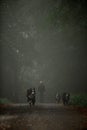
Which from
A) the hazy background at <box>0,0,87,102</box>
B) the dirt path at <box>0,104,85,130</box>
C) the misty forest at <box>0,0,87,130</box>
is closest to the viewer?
the dirt path at <box>0,104,85,130</box>

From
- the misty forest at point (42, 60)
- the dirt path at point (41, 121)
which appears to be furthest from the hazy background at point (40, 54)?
the dirt path at point (41, 121)

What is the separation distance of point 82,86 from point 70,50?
5.38 meters

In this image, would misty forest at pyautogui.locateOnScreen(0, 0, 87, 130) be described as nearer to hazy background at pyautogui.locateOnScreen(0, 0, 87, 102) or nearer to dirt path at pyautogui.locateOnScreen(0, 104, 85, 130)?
hazy background at pyautogui.locateOnScreen(0, 0, 87, 102)

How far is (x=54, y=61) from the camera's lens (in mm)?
46219

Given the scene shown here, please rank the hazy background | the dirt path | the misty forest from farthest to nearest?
the hazy background, the misty forest, the dirt path

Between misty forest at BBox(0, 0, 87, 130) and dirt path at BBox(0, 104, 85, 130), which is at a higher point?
misty forest at BBox(0, 0, 87, 130)

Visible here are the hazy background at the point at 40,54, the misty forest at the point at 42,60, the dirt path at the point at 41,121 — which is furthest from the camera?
the hazy background at the point at 40,54

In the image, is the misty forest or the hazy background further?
the hazy background

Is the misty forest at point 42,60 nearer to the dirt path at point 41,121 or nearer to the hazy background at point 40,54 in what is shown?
the hazy background at point 40,54

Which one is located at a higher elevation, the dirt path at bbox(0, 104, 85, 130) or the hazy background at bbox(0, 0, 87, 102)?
the hazy background at bbox(0, 0, 87, 102)

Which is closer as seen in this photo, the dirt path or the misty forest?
the dirt path

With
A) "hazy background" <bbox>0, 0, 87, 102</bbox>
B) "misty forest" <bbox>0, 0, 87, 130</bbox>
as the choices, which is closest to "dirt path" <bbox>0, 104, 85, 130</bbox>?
"misty forest" <bbox>0, 0, 87, 130</bbox>

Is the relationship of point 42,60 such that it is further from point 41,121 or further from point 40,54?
point 41,121

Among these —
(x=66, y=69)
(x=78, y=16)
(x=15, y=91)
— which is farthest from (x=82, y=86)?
(x=78, y=16)
